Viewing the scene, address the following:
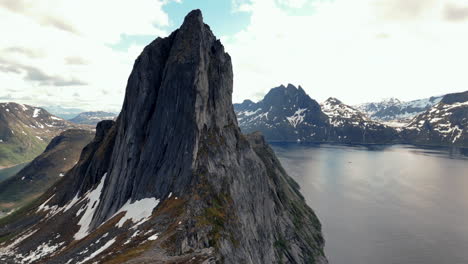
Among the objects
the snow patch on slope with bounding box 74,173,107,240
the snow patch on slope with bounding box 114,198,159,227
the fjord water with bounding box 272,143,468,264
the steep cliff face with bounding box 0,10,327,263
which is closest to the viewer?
the steep cliff face with bounding box 0,10,327,263

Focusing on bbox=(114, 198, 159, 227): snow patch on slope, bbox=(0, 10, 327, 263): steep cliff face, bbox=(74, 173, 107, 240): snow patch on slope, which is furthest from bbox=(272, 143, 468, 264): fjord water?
bbox=(74, 173, 107, 240): snow patch on slope

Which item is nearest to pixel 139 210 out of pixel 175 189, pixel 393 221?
pixel 175 189

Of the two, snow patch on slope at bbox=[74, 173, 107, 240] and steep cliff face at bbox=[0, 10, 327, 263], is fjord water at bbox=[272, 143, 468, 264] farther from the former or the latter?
snow patch on slope at bbox=[74, 173, 107, 240]

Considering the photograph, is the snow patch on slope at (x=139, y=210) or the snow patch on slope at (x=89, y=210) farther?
the snow patch on slope at (x=89, y=210)

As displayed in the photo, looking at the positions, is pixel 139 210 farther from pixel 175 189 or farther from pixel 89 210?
pixel 89 210

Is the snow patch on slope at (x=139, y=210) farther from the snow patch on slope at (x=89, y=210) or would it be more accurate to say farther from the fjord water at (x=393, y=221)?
the fjord water at (x=393, y=221)

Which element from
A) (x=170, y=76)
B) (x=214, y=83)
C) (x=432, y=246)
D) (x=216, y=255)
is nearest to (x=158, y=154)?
(x=170, y=76)

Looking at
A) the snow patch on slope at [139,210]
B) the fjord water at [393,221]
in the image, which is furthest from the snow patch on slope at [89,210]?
the fjord water at [393,221]

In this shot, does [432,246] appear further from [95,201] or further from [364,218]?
[95,201]
